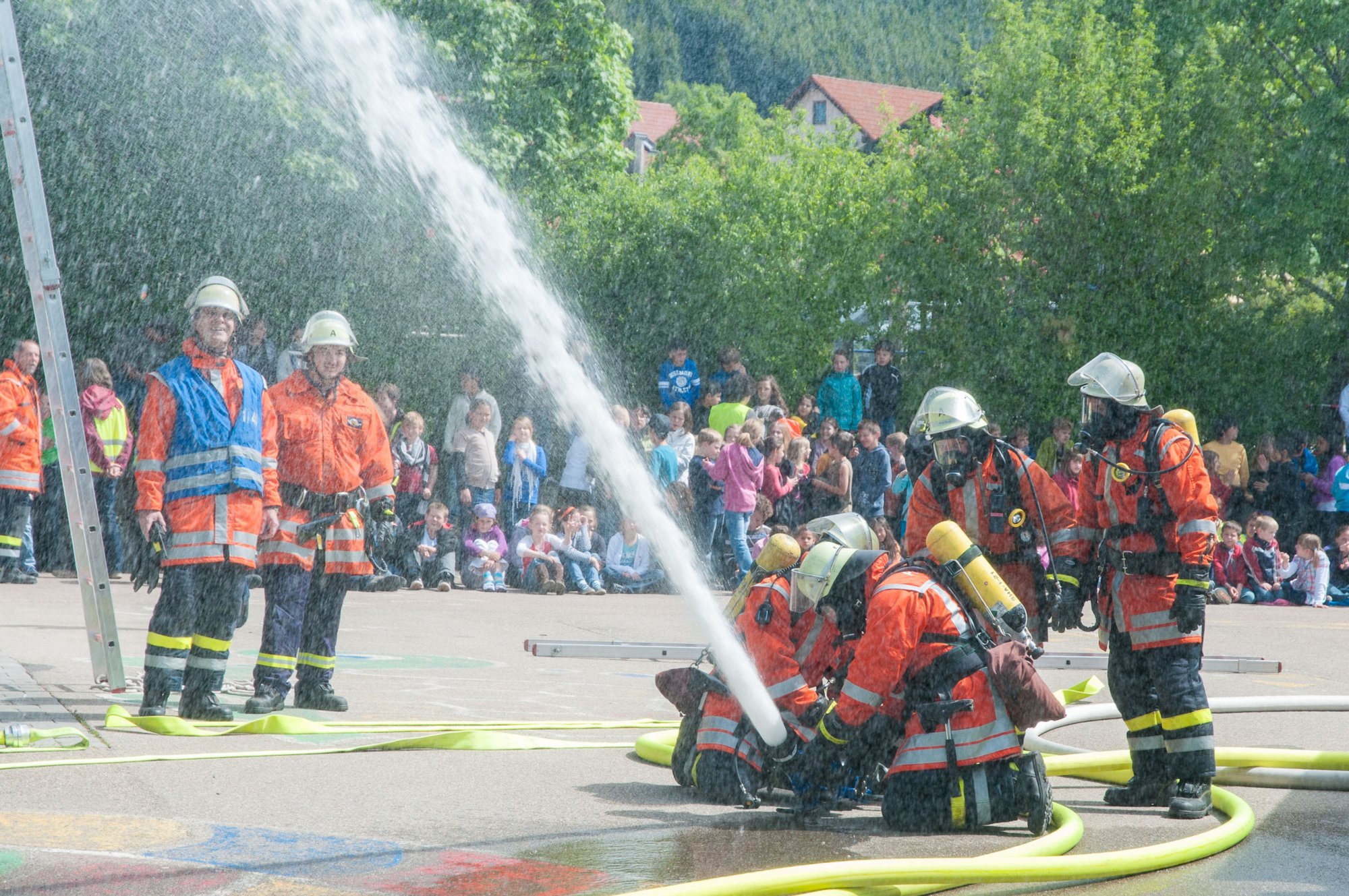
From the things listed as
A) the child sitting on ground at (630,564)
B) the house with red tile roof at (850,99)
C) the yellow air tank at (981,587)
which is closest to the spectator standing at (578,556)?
the child sitting on ground at (630,564)

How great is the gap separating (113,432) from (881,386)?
8018mm

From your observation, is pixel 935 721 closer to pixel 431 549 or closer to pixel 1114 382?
pixel 1114 382

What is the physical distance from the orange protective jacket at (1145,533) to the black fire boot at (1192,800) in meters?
0.51

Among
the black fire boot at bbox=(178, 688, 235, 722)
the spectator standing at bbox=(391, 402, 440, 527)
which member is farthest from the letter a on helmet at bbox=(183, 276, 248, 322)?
the spectator standing at bbox=(391, 402, 440, 527)

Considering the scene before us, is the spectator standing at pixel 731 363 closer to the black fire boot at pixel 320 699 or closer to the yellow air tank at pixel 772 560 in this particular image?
the black fire boot at pixel 320 699

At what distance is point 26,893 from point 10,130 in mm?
4091

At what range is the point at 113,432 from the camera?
13031 millimetres

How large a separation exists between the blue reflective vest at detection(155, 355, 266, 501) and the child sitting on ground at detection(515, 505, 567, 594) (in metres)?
7.56

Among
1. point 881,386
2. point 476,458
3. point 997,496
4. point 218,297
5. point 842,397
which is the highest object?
point 881,386

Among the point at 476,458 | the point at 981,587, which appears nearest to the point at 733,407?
the point at 476,458

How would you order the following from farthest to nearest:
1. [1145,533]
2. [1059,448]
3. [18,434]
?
[1059,448] < [18,434] < [1145,533]

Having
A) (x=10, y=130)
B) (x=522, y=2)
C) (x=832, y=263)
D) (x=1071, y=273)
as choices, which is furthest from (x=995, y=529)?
(x=522, y=2)

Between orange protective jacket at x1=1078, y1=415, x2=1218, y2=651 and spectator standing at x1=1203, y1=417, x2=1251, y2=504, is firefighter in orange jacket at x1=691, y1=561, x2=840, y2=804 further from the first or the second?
spectator standing at x1=1203, y1=417, x2=1251, y2=504

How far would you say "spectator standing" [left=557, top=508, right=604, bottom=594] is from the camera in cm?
1476
